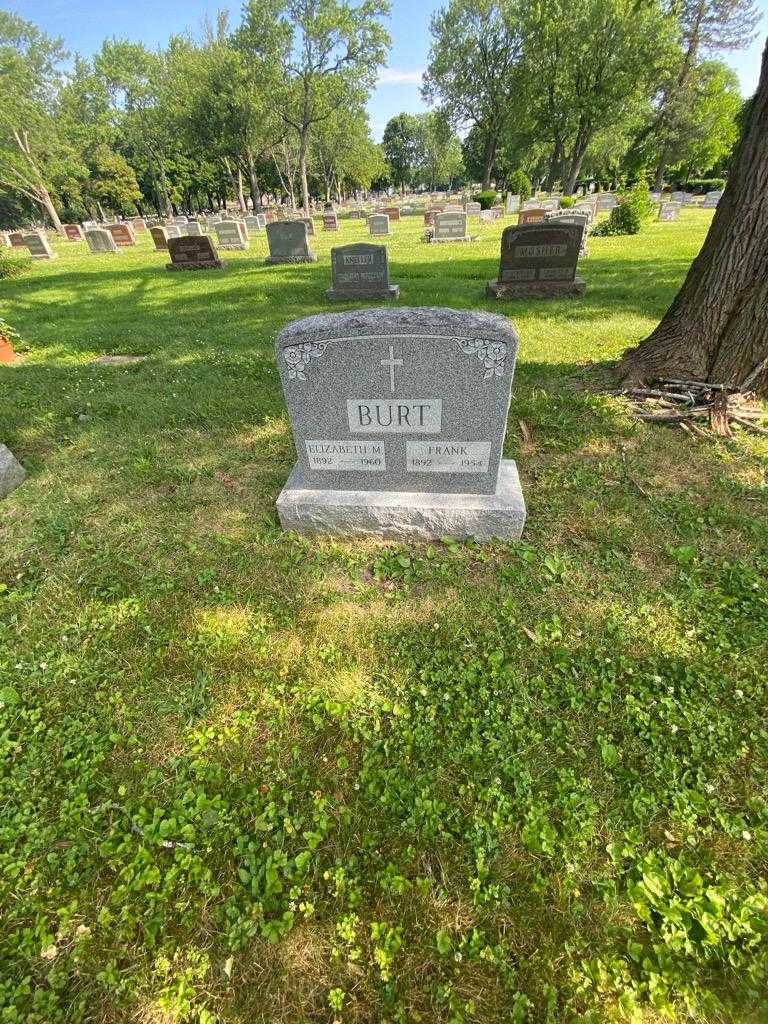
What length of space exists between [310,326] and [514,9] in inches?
1786

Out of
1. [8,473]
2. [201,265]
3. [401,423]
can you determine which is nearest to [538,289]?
[401,423]

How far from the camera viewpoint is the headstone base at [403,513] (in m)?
3.42

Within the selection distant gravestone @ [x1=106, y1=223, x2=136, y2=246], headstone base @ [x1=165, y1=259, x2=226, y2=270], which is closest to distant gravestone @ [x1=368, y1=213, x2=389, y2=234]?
headstone base @ [x1=165, y1=259, x2=226, y2=270]

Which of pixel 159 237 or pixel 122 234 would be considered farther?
pixel 122 234

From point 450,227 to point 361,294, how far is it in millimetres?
11333

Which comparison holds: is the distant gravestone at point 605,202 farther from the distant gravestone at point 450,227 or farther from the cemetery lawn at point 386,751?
the cemetery lawn at point 386,751

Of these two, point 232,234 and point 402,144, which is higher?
point 402,144

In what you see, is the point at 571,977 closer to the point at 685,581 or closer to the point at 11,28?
the point at 685,581

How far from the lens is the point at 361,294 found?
10531 millimetres

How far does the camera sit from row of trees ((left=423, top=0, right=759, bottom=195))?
28.1m

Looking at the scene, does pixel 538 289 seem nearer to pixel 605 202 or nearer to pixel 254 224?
pixel 605 202

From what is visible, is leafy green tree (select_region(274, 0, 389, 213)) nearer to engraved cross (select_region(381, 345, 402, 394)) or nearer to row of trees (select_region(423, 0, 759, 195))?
row of trees (select_region(423, 0, 759, 195))

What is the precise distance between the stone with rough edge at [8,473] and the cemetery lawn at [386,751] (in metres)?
0.20

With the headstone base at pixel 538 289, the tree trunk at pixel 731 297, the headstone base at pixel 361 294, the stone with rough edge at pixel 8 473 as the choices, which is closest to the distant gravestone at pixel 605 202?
the headstone base at pixel 538 289
